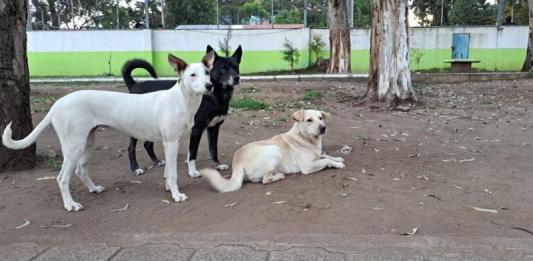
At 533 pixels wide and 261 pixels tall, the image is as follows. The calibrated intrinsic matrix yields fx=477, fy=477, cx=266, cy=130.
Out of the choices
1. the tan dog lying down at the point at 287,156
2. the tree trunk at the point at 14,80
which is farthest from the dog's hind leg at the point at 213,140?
the tree trunk at the point at 14,80

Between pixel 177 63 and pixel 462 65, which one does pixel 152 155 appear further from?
pixel 462 65

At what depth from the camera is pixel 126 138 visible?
8.13 meters

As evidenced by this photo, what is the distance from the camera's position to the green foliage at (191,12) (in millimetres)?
31781

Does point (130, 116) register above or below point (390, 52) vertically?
below

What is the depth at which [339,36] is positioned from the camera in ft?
66.2

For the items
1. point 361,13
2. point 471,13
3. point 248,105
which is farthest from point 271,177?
point 361,13

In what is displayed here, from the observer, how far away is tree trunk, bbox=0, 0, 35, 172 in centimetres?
602

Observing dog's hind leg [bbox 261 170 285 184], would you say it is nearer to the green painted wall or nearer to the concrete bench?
the concrete bench

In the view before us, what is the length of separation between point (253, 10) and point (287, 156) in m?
29.5

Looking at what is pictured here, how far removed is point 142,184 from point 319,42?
67.9 feet

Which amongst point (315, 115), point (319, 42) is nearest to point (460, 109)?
point (315, 115)

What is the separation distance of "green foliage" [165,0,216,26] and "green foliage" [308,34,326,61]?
9066 mm

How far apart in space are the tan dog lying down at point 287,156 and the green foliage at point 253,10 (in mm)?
26265

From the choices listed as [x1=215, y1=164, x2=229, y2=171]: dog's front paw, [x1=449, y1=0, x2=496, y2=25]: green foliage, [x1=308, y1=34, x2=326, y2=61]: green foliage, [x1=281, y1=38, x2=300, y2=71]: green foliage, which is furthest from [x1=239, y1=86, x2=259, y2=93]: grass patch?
[x1=449, y1=0, x2=496, y2=25]: green foliage
